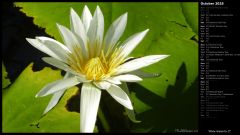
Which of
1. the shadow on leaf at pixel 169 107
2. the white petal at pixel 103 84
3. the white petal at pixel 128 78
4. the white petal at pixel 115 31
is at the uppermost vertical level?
the white petal at pixel 115 31

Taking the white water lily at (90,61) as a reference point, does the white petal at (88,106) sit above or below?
below

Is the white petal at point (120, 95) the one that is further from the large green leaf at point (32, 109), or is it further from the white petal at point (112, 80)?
the large green leaf at point (32, 109)

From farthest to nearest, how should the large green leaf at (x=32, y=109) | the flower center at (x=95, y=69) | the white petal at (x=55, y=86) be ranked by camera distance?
1. the large green leaf at (x=32, y=109)
2. the flower center at (x=95, y=69)
3. the white petal at (x=55, y=86)

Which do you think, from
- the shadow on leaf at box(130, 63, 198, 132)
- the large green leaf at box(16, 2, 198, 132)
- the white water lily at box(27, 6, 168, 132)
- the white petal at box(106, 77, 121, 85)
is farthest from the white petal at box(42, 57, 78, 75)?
the shadow on leaf at box(130, 63, 198, 132)

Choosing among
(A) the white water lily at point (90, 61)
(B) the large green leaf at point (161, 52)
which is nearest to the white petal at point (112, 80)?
(A) the white water lily at point (90, 61)

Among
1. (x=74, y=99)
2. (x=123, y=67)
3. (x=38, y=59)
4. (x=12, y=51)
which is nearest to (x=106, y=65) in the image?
(x=123, y=67)

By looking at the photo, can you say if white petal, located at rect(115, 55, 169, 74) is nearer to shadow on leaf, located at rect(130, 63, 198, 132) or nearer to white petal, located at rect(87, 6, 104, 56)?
white petal, located at rect(87, 6, 104, 56)

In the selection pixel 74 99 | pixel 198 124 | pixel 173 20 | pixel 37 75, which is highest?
pixel 173 20

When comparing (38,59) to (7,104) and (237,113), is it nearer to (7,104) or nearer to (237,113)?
(7,104)
